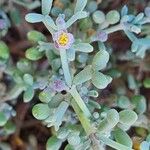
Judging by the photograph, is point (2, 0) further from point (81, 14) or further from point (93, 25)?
point (81, 14)

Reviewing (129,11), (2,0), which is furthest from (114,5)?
(2,0)

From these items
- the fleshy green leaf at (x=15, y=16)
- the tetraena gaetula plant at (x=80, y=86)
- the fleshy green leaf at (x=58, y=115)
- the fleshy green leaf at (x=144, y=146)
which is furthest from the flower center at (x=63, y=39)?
the fleshy green leaf at (x=15, y=16)

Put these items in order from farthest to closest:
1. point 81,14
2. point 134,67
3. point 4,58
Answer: point 134,67
point 4,58
point 81,14

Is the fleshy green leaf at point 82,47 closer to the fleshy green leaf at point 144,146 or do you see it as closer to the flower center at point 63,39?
the flower center at point 63,39

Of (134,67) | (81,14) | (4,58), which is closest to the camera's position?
(81,14)

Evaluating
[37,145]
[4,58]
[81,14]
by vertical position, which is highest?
[81,14]

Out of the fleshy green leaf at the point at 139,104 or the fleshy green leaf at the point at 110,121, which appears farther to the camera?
the fleshy green leaf at the point at 139,104

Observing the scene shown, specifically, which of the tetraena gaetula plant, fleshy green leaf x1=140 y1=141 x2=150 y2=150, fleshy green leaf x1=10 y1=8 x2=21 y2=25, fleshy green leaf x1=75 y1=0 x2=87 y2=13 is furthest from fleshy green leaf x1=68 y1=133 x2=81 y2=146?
fleshy green leaf x1=10 y1=8 x2=21 y2=25

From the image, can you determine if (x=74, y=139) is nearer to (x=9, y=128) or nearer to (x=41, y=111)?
(x=41, y=111)
